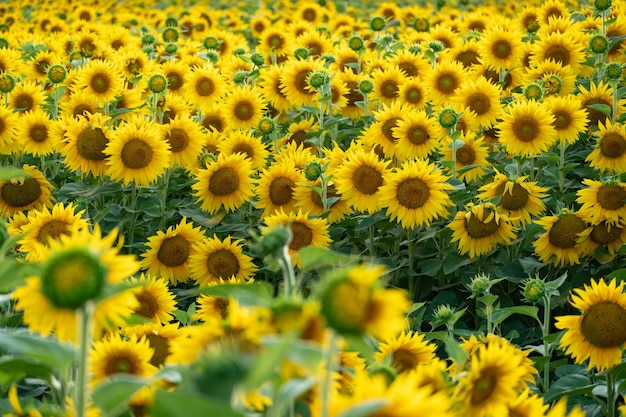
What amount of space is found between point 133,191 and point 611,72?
7.11 ft

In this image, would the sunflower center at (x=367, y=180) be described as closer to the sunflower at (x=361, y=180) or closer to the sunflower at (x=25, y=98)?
the sunflower at (x=361, y=180)

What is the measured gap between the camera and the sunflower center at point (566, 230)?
316 centimetres

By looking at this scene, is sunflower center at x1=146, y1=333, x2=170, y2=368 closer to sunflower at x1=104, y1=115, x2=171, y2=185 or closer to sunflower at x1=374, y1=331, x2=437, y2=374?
sunflower at x1=374, y1=331, x2=437, y2=374

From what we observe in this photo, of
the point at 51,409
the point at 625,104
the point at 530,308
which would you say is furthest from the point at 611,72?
the point at 51,409

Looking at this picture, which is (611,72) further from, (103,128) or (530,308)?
(103,128)

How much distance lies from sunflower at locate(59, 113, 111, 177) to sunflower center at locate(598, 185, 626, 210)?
1981 mm

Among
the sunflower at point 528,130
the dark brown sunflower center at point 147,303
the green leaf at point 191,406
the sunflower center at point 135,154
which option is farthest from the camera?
the sunflower at point 528,130

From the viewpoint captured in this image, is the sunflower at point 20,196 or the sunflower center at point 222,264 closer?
the sunflower center at point 222,264

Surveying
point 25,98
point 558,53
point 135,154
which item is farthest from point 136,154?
point 558,53

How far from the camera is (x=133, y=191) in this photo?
369 cm

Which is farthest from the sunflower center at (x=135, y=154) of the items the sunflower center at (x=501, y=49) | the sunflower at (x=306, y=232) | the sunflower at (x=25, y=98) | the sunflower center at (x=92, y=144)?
the sunflower center at (x=501, y=49)

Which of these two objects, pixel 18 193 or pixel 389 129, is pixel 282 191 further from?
pixel 18 193

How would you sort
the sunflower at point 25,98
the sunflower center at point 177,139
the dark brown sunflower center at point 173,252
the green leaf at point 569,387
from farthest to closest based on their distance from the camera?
the sunflower at point 25,98, the sunflower center at point 177,139, the dark brown sunflower center at point 173,252, the green leaf at point 569,387

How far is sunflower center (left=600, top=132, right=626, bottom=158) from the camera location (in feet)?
11.4
